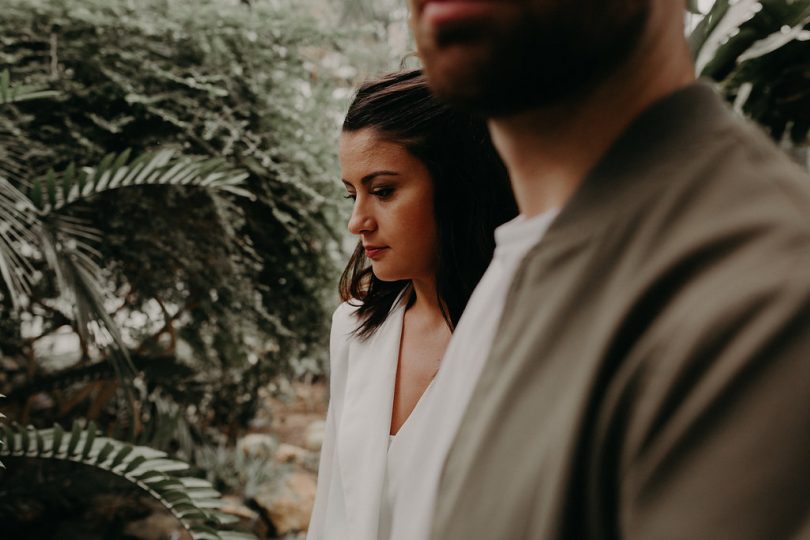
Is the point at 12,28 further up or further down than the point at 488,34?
further up

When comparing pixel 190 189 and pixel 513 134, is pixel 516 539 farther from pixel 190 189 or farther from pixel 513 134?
pixel 190 189

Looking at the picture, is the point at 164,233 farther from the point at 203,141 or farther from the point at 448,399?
the point at 448,399

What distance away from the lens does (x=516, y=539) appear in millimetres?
537

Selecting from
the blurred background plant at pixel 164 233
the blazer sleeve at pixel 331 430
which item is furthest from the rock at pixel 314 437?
the blazer sleeve at pixel 331 430

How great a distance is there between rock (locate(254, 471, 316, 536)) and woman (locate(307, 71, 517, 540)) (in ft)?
8.91

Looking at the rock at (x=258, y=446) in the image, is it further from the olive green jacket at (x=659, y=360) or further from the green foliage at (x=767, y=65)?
the olive green jacket at (x=659, y=360)

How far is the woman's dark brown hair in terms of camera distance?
151 cm

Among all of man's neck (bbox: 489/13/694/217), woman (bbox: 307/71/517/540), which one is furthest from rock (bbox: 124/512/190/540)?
man's neck (bbox: 489/13/694/217)

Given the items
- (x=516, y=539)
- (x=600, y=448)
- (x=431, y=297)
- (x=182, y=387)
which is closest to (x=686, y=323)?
(x=600, y=448)

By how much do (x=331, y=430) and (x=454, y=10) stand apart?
133 cm

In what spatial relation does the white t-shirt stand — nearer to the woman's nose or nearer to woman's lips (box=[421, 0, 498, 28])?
woman's lips (box=[421, 0, 498, 28])

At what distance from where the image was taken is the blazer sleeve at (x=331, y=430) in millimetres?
1682

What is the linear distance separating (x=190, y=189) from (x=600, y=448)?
3.46 metres

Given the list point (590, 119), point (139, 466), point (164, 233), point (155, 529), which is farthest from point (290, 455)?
point (590, 119)
